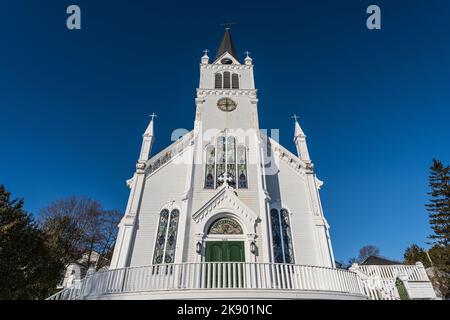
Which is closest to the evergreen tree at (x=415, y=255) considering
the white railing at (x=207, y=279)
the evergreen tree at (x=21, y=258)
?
the white railing at (x=207, y=279)

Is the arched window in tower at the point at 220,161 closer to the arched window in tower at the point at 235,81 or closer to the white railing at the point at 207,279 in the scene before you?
the arched window in tower at the point at 235,81

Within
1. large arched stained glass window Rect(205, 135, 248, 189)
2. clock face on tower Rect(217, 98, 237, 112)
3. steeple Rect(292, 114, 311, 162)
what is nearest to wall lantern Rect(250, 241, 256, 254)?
large arched stained glass window Rect(205, 135, 248, 189)

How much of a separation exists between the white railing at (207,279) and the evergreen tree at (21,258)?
27.7 ft

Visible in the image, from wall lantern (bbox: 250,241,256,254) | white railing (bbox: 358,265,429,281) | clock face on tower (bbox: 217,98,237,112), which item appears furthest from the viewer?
clock face on tower (bbox: 217,98,237,112)

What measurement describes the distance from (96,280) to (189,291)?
435 centimetres

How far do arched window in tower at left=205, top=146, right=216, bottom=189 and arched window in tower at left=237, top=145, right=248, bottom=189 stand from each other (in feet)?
5.70

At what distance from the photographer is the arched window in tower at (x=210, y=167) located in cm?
1513

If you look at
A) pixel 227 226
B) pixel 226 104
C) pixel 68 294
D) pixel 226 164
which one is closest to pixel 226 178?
pixel 226 164

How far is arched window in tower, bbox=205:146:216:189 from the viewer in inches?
596

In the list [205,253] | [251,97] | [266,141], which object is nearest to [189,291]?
[205,253]

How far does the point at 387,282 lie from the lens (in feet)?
46.3

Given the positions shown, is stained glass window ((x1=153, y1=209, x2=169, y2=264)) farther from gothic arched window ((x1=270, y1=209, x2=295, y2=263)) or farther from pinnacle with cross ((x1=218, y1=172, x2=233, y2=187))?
gothic arched window ((x1=270, y1=209, x2=295, y2=263))

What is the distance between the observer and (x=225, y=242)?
1300cm

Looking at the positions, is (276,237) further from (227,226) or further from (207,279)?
(207,279)
